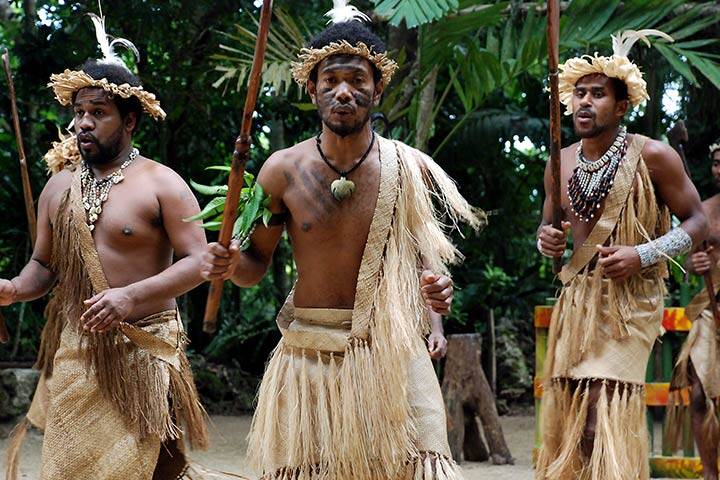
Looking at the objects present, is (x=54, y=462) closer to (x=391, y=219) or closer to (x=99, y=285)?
(x=99, y=285)

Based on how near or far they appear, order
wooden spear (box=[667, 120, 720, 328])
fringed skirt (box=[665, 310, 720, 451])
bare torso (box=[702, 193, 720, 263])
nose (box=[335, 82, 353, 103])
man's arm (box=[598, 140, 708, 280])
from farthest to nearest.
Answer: bare torso (box=[702, 193, 720, 263]) < fringed skirt (box=[665, 310, 720, 451]) < wooden spear (box=[667, 120, 720, 328]) < man's arm (box=[598, 140, 708, 280]) < nose (box=[335, 82, 353, 103])

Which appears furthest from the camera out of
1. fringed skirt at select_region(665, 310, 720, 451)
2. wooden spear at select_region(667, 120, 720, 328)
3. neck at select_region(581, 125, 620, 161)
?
fringed skirt at select_region(665, 310, 720, 451)

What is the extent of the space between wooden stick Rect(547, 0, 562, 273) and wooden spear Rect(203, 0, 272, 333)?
1099 mm

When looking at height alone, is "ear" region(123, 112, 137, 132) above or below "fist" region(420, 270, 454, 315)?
above

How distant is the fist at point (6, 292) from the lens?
171 inches

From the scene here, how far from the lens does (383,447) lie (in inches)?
141

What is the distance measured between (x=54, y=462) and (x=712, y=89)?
23.8 feet

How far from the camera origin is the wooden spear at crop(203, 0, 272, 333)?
9.75 feet

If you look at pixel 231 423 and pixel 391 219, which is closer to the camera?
pixel 391 219

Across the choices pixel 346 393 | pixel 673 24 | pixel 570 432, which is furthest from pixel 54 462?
pixel 673 24

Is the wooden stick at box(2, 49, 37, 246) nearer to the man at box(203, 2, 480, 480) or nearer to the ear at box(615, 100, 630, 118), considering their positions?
the man at box(203, 2, 480, 480)

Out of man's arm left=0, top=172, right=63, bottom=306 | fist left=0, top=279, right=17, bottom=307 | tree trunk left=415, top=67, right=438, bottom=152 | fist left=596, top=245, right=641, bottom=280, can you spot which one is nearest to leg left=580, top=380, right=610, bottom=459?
fist left=596, top=245, right=641, bottom=280

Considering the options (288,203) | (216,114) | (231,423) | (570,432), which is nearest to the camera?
(288,203)

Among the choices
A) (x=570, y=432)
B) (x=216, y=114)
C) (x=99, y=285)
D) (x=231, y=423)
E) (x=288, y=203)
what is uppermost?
(x=216, y=114)
